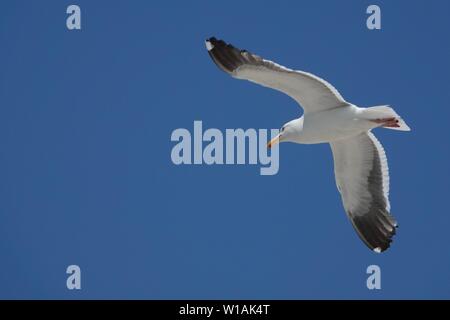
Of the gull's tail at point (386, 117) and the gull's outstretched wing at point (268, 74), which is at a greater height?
the gull's outstretched wing at point (268, 74)

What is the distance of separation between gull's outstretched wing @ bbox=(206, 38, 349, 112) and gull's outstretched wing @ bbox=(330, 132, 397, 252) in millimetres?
724

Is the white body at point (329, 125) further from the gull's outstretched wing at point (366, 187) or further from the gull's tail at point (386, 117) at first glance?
the gull's outstretched wing at point (366, 187)

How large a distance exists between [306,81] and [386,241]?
1613 mm

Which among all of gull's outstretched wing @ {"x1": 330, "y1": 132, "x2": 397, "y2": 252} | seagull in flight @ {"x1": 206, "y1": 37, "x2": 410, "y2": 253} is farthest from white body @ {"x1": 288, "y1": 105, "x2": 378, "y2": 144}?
gull's outstretched wing @ {"x1": 330, "y1": 132, "x2": 397, "y2": 252}

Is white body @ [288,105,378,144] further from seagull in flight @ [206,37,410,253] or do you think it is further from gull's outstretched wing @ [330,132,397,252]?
gull's outstretched wing @ [330,132,397,252]

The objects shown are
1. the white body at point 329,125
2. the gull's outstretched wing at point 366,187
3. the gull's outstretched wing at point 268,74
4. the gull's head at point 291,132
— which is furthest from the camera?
the gull's outstretched wing at point 366,187

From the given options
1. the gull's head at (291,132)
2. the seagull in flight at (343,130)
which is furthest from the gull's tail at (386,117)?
the gull's head at (291,132)

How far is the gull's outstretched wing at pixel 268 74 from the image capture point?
7242 millimetres

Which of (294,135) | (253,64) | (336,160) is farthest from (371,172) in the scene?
(253,64)

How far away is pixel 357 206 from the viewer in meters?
8.41

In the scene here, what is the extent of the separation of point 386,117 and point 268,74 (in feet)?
2.78

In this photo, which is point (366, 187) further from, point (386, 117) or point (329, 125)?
point (386, 117)

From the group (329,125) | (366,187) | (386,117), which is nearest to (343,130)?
(329,125)

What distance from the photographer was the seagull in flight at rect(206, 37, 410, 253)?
733 centimetres
